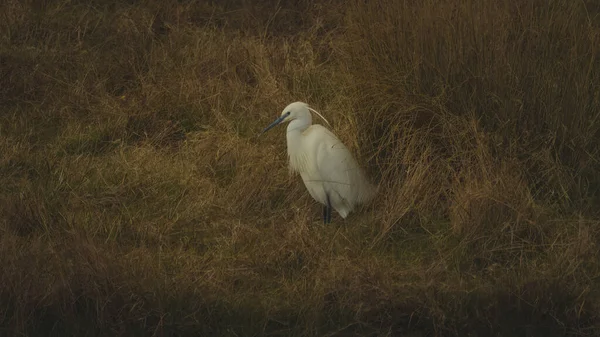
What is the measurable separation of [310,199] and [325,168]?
0.80ft

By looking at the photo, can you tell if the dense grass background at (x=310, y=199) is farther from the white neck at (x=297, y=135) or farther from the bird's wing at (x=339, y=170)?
the white neck at (x=297, y=135)

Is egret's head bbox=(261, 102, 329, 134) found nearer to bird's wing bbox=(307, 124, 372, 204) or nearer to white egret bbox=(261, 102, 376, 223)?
white egret bbox=(261, 102, 376, 223)

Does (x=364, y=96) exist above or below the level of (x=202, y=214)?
above

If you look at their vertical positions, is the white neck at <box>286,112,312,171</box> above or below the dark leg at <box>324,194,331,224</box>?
above

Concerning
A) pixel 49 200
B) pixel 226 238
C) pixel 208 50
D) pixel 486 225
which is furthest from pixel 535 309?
pixel 208 50

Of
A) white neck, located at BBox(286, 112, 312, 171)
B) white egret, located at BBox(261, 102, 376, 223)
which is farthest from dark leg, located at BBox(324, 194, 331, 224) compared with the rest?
white neck, located at BBox(286, 112, 312, 171)

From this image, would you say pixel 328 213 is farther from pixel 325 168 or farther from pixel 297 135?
pixel 297 135

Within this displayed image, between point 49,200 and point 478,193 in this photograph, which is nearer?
point 478,193

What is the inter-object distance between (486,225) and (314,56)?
222 centimetres

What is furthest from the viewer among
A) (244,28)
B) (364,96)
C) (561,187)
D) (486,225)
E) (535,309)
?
(244,28)

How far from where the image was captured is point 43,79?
21.1ft

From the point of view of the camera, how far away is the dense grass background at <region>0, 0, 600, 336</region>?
4.00 metres

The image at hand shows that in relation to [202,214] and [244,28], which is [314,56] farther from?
[202,214]

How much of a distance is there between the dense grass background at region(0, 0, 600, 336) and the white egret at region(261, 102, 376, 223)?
0.09 meters
